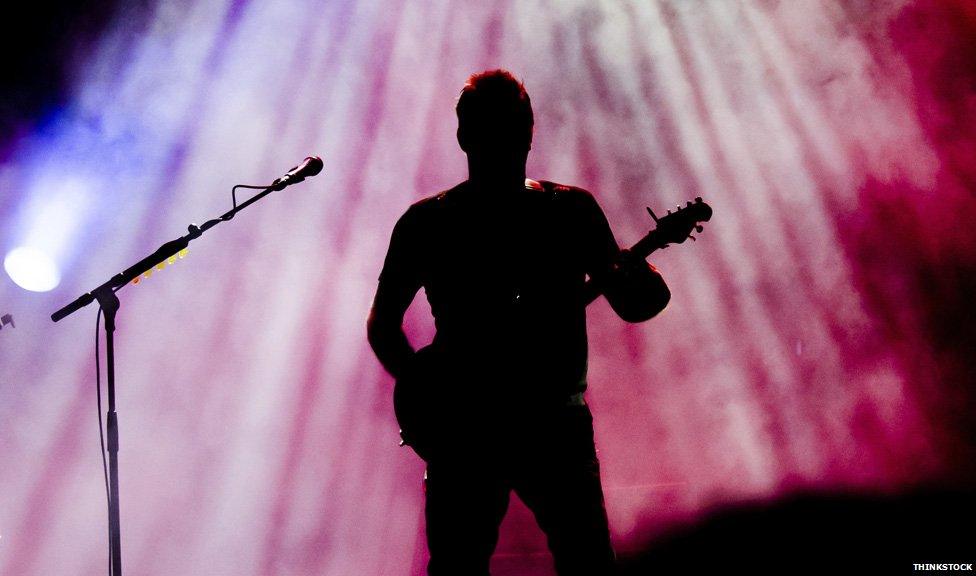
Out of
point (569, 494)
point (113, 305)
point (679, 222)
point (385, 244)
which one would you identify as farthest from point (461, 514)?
point (385, 244)

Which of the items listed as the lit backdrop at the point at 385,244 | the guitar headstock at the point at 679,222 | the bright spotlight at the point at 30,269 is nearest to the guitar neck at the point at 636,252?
the guitar headstock at the point at 679,222

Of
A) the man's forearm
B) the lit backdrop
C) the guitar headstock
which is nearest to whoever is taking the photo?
the man's forearm

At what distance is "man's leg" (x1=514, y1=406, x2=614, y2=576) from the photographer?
126 centimetres

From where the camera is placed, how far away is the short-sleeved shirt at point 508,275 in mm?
1346

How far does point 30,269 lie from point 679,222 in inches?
180

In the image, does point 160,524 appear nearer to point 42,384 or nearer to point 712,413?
point 42,384

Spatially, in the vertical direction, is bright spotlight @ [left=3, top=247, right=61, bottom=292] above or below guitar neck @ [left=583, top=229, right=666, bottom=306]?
above

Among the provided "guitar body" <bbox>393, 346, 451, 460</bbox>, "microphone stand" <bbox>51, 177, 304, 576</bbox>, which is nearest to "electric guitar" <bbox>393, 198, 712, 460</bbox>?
"guitar body" <bbox>393, 346, 451, 460</bbox>

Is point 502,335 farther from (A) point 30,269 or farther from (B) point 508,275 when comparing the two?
(A) point 30,269

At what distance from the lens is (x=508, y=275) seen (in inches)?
55.7

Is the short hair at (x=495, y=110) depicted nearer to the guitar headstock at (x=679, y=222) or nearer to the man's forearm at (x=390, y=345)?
the guitar headstock at (x=679, y=222)

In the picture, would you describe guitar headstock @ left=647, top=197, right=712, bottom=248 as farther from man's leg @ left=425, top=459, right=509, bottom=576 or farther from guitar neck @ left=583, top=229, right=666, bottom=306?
man's leg @ left=425, top=459, right=509, bottom=576

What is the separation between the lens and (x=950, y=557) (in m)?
2.54

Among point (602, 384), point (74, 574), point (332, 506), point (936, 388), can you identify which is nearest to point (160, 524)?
point (74, 574)
